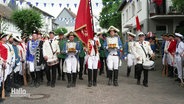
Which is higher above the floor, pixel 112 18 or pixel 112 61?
pixel 112 18

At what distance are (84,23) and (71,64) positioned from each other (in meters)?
1.55

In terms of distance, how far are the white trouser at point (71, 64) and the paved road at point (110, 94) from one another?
62cm

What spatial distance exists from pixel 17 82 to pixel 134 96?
4.74 meters

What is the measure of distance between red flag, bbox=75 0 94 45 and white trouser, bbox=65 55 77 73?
2.36 feet

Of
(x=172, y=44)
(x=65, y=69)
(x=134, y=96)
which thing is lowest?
(x=134, y=96)

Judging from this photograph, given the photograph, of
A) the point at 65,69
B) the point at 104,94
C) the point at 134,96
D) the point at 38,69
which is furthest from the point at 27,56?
the point at 134,96

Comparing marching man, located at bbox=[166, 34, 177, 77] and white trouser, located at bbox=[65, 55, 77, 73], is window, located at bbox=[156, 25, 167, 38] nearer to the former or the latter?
marching man, located at bbox=[166, 34, 177, 77]

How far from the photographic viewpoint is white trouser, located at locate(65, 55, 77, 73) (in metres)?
11.6

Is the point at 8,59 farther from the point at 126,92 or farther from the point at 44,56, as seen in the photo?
the point at 126,92

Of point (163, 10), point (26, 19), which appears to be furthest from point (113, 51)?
point (26, 19)

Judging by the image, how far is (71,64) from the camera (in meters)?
11.6

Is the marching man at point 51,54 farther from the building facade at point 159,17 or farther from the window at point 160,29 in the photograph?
the window at point 160,29

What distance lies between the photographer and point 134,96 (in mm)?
9695

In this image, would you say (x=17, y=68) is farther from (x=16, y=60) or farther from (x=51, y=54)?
(x=51, y=54)
